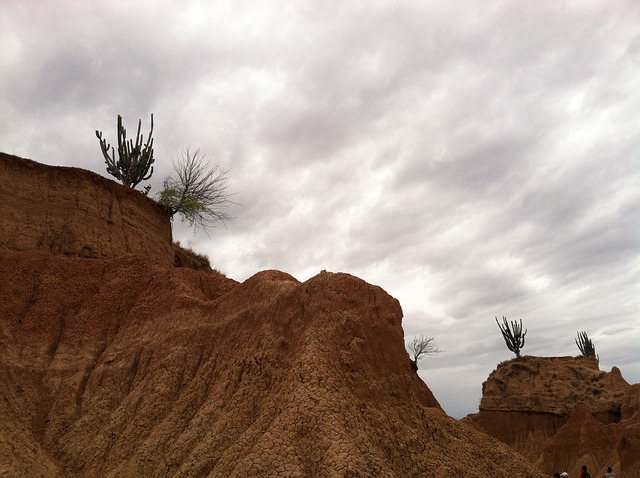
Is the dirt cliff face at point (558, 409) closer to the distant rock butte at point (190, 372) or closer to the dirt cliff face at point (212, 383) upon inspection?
the distant rock butte at point (190, 372)

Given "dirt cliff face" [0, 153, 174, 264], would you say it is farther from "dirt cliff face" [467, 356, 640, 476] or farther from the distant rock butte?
"dirt cliff face" [467, 356, 640, 476]

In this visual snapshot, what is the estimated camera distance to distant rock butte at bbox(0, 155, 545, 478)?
13.7m

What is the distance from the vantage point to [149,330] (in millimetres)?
19922

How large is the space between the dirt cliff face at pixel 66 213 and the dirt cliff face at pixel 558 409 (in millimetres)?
29087

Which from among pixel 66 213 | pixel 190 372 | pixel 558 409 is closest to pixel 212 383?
pixel 190 372

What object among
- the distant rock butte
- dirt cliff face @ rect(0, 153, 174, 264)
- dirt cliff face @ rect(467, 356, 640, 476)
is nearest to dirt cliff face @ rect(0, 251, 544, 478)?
the distant rock butte

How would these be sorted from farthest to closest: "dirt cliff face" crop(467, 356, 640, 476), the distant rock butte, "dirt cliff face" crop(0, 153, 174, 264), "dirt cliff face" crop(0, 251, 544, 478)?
"dirt cliff face" crop(467, 356, 640, 476) < "dirt cliff face" crop(0, 153, 174, 264) < the distant rock butte < "dirt cliff face" crop(0, 251, 544, 478)

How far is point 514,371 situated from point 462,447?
1428 inches

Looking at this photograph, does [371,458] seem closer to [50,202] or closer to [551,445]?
[50,202]

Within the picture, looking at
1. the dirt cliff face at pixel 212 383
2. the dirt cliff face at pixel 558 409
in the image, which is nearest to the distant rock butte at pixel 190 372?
the dirt cliff face at pixel 212 383

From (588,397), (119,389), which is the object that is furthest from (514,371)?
(119,389)

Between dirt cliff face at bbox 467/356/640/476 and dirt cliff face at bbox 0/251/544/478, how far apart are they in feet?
76.4

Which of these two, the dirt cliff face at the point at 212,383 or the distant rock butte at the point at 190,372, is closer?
the dirt cliff face at the point at 212,383

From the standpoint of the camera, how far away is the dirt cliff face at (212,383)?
1361 centimetres
